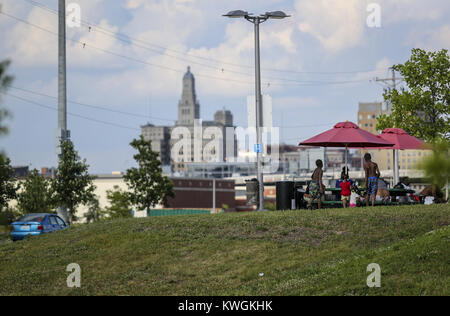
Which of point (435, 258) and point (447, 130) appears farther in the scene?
point (447, 130)

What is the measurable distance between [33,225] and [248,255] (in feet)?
42.0

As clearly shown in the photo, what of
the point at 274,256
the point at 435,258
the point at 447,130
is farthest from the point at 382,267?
the point at 447,130

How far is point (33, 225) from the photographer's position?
2528 cm

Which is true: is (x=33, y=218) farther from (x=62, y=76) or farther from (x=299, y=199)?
(x=299, y=199)

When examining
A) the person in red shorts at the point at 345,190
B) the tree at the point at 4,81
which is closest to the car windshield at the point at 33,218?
the person in red shorts at the point at 345,190

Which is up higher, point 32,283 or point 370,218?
point 370,218

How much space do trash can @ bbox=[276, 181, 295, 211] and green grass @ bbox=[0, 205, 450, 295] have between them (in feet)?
13.5

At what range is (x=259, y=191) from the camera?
2616 cm

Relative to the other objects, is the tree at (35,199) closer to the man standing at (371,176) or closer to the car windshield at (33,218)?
the car windshield at (33,218)

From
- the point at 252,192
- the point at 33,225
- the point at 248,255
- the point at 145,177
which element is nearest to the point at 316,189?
the point at 252,192

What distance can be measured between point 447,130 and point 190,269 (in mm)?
20858

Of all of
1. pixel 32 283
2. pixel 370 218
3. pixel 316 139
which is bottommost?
pixel 32 283

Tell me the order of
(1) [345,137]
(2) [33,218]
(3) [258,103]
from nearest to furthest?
(1) [345,137]
(2) [33,218]
(3) [258,103]
